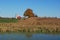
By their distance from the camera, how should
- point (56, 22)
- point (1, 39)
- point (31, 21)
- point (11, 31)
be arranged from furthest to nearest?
point (31, 21) → point (56, 22) → point (11, 31) → point (1, 39)

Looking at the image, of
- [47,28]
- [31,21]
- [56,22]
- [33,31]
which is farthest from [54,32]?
[31,21]

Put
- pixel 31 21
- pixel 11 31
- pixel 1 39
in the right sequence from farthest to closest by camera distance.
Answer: pixel 31 21
pixel 11 31
pixel 1 39

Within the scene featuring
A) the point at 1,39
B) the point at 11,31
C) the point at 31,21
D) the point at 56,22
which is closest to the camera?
the point at 1,39

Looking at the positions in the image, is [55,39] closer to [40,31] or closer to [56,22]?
[40,31]

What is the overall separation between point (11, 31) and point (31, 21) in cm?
1236

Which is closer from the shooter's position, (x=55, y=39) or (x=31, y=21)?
(x=55, y=39)

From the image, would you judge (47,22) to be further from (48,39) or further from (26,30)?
(48,39)

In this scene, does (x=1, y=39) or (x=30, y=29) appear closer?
(x=1, y=39)

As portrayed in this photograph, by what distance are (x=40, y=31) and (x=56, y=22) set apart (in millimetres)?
9150

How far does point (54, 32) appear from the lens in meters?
27.0

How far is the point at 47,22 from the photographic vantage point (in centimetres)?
3609

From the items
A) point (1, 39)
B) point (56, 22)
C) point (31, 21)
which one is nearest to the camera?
point (1, 39)

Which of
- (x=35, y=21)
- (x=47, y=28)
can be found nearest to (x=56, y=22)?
(x=35, y=21)

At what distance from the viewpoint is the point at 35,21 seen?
3741 cm
